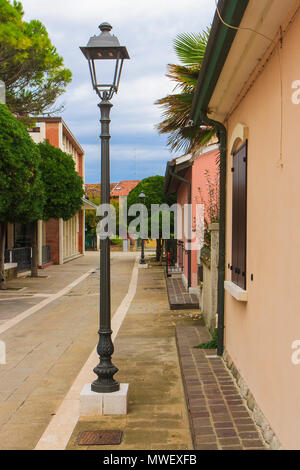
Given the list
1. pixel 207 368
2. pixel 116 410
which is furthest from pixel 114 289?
pixel 116 410

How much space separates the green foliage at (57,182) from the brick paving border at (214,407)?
47.0ft

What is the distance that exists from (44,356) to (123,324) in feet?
8.90

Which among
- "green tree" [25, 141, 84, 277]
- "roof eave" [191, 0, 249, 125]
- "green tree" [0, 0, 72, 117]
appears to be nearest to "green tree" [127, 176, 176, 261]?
"green tree" [25, 141, 84, 277]

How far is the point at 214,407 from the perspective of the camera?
15.6 feet

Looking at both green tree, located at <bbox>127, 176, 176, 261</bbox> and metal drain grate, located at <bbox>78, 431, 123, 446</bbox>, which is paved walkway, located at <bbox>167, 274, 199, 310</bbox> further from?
green tree, located at <bbox>127, 176, 176, 261</bbox>

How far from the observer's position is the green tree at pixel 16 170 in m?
13.9

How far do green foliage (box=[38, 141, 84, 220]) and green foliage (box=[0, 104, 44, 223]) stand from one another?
4146mm

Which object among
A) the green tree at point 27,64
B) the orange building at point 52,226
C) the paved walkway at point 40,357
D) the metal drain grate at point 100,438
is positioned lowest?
the paved walkway at point 40,357

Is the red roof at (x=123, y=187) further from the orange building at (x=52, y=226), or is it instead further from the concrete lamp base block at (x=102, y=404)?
the concrete lamp base block at (x=102, y=404)

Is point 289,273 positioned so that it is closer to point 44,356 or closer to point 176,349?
point 176,349

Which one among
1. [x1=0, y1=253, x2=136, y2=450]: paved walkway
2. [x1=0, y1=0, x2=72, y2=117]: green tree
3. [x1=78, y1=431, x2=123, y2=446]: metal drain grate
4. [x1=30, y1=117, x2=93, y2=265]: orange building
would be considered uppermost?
[x1=0, y1=0, x2=72, y2=117]: green tree

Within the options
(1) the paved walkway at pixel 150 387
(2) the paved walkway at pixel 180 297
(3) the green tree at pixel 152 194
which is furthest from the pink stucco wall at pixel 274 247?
(3) the green tree at pixel 152 194

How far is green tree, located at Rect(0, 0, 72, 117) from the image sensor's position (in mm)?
17406
